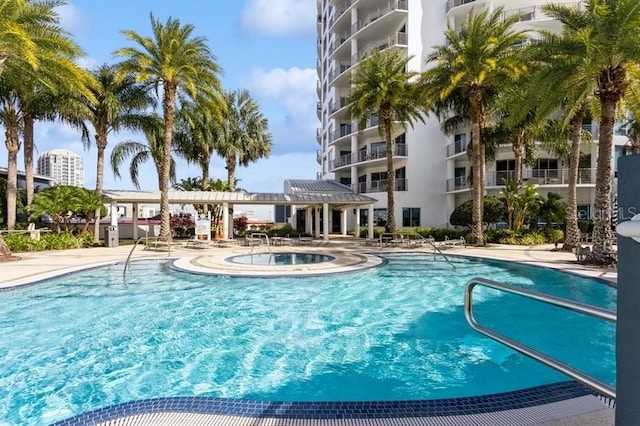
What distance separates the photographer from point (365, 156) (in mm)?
38438

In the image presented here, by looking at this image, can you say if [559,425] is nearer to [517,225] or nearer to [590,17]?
[590,17]

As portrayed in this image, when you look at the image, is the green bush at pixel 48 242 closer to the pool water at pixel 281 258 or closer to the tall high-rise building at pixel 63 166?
the pool water at pixel 281 258

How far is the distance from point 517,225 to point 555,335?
19669 mm

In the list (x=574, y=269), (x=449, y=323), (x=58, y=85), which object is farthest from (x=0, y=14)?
(x=574, y=269)

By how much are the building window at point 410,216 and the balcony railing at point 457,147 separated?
18.3ft

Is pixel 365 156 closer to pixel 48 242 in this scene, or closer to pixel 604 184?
pixel 604 184

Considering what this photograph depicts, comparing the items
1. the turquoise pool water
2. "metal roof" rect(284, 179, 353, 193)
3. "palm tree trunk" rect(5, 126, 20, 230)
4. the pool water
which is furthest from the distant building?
the turquoise pool water

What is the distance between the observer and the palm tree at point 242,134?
110 feet

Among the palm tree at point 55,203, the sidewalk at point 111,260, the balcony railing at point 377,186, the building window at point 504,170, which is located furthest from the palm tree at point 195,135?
the building window at point 504,170

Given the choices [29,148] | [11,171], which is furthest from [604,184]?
[29,148]

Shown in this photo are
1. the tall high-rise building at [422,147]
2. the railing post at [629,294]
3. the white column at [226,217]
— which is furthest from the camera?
the tall high-rise building at [422,147]

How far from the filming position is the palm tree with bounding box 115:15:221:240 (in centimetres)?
2225

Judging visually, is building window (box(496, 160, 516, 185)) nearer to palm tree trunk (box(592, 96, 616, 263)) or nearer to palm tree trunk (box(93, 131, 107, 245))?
palm tree trunk (box(592, 96, 616, 263))

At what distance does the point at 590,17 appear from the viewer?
1473 cm
